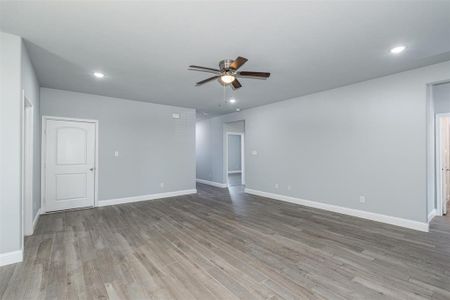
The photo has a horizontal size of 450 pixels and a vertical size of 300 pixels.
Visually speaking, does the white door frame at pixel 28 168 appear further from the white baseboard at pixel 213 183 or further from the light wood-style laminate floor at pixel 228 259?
the white baseboard at pixel 213 183

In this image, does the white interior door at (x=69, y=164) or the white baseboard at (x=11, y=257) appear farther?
the white interior door at (x=69, y=164)

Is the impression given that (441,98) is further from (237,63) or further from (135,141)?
(135,141)

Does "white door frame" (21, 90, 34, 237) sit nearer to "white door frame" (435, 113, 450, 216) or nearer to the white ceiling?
the white ceiling

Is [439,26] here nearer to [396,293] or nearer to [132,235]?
[396,293]

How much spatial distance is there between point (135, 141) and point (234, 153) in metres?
7.19

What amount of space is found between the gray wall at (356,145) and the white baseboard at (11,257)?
5139mm

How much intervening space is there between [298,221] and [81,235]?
376 cm

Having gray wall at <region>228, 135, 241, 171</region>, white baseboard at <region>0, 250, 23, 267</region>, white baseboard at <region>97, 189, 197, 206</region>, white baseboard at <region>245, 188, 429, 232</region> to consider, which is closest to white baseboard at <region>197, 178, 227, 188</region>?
white baseboard at <region>97, 189, 197, 206</region>

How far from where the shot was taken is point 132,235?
11.1ft

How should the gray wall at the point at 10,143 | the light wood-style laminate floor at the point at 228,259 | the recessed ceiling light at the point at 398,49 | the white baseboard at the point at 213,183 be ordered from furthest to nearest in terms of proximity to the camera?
the white baseboard at the point at 213,183 → the recessed ceiling light at the point at 398,49 → the gray wall at the point at 10,143 → the light wood-style laminate floor at the point at 228,259

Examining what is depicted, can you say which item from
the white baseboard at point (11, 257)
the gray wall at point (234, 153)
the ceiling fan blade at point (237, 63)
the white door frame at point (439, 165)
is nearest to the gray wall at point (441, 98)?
the white door frame at point (439, 165)

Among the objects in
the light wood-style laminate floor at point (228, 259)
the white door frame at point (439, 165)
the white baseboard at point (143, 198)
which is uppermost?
the white door frame at point (439, 165)

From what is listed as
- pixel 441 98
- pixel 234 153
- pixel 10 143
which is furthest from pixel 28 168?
pixel 234 153

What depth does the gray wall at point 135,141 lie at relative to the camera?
493 cm
